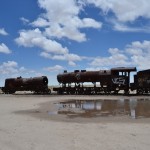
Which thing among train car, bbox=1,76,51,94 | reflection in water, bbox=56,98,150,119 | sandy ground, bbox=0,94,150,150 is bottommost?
sandy ground, bbox=0,94,150,150

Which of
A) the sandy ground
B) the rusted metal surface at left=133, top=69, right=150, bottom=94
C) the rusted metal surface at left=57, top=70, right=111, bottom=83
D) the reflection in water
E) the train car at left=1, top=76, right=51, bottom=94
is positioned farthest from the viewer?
the train car at left=1, top=76, right=51, bottom=94

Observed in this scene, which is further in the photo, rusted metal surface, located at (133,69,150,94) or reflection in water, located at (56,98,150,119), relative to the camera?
rusted metal surface, located at (133,69,150,94)

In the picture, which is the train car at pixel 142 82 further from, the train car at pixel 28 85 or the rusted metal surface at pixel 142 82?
the train car at pixel 28 85

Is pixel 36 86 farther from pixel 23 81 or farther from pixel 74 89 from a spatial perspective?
pixel 74 89

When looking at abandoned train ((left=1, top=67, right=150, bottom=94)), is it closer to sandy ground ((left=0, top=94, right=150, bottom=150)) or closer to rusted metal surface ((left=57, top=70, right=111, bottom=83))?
rusted metal surface ((left=57, top=70, right=111, bottom=83))

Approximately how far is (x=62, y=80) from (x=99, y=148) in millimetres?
41262

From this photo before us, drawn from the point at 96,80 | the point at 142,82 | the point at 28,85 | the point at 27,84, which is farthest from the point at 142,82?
the point at 27,84

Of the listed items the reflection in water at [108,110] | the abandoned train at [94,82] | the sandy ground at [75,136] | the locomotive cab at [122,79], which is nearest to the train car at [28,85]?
the abandoned train at [94,82]

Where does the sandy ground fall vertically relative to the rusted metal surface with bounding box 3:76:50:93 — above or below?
below

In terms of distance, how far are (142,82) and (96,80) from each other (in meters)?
7.09

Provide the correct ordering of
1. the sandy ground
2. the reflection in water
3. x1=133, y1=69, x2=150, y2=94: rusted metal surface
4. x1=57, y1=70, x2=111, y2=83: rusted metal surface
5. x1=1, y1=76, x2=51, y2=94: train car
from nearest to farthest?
the sandy ground < the reflection in water < x1=133, y1=69, x2=150, y2=94: rusted metal surface < x1=57, y1=70, x2=111, y2=83: rusted metal surface < x1=1, y1=76, x2=51, y2=94: train car

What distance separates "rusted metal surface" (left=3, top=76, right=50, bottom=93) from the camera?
176 feet

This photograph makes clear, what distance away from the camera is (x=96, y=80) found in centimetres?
4650

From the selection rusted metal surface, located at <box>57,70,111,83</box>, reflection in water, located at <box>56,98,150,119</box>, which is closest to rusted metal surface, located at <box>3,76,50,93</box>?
rusted metal surface, located at <box>57,70,111,83</box>
